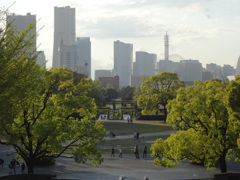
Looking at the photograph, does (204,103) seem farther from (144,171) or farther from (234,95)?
(144,171)

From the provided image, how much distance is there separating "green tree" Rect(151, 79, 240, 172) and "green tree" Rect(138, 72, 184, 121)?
127 feet

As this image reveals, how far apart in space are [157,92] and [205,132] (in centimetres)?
4130

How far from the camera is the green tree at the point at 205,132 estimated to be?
2478 centimetres

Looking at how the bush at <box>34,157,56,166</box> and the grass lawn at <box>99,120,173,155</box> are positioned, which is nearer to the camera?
the bush at <box>34,157,56,166</box>

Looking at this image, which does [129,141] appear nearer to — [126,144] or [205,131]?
[126,144]

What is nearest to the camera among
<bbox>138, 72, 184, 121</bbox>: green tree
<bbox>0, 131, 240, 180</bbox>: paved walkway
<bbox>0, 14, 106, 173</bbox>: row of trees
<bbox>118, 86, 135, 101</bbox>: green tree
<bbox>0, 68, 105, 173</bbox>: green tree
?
<bbox>0, 14, 106, 173</bbox>: row of trees

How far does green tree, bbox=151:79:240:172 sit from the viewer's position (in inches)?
976

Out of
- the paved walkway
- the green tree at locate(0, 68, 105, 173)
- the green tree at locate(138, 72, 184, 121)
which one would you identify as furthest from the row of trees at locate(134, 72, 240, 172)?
the green tree at locate(138, 72, 184, 121)

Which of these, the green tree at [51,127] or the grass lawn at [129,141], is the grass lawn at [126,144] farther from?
the green tree at [51,127]

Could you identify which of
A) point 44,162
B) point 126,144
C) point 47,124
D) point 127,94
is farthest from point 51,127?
point 127,94

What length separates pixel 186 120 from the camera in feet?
89.0

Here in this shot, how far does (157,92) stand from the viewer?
67125mm

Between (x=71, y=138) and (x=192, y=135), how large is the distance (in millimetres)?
7070

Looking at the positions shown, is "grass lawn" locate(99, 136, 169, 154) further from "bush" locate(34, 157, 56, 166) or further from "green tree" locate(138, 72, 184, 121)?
"green tree" locate(138, 72, 184, 121)
